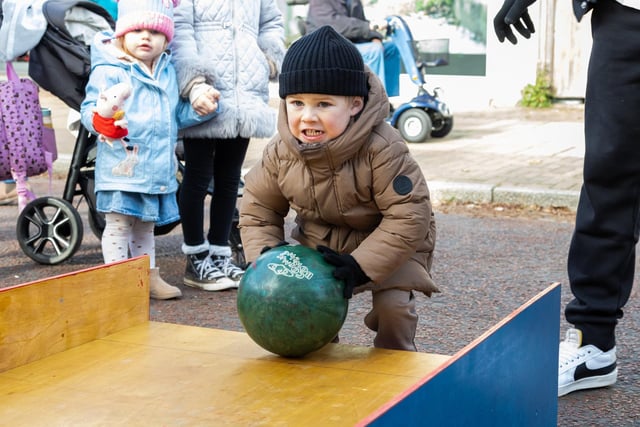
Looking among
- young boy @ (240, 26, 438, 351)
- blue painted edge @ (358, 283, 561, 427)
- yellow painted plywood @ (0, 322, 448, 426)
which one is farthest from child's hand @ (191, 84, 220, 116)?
blue painted edge @ (358, 283, 561, 427)

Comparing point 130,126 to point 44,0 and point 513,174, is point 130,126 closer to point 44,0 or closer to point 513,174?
point 44,0

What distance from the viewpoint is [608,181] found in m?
4.03

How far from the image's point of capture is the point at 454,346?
473cm

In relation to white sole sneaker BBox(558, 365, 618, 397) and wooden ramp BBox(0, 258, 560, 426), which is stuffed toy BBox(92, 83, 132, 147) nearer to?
wooden ramp BBox(0, 258, 560, 426)

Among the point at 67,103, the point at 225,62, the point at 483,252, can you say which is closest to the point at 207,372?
the point at 225,62

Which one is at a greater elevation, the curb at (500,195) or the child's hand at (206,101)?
the child's hand at (206,101)

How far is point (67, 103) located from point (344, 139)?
2.99 m

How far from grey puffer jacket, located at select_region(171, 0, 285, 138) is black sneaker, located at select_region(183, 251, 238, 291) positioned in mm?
762

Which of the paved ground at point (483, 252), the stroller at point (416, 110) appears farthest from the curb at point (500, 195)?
the stroller at point (416, 110)

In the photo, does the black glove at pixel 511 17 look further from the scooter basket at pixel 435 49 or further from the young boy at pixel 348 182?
the scooter basket at pixel 435 49

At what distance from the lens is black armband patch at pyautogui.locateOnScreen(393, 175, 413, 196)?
358cm

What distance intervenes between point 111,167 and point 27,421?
8.46 feet

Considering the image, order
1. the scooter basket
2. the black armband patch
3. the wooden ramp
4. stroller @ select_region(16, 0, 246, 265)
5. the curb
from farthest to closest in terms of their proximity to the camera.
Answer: the scooter basket, the curb, stroller @ select_region(16, 0, 246, 265), the black armband patch, the wooden ramp

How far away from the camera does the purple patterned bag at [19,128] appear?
6273mm
